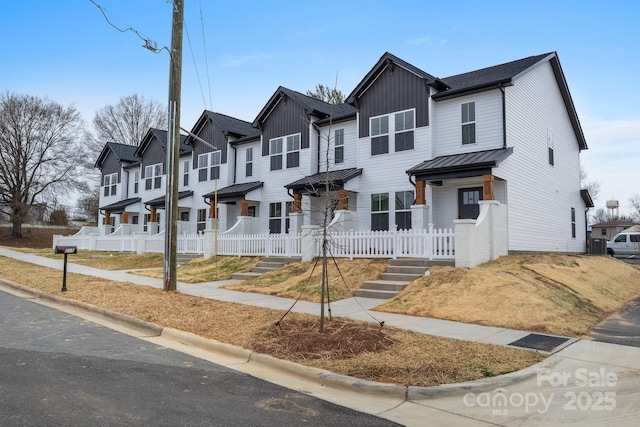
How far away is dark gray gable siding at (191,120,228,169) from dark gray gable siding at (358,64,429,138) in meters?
10.3

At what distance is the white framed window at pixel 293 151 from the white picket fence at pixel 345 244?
15.7 feet

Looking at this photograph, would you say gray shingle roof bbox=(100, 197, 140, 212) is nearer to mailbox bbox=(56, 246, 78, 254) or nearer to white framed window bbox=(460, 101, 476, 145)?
mailbox bbox=(56, 246, 78, 254)

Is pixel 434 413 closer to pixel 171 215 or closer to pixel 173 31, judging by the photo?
pixel 171 215

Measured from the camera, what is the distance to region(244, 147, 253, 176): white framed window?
25141 millimetres

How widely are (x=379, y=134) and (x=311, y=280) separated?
312 inches

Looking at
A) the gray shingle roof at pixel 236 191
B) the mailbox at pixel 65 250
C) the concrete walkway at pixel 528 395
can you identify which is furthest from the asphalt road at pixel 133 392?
the gray shingle roof at pixel 236 191

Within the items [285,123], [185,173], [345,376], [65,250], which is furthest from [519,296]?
[185,173]

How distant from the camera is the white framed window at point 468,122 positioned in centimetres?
1653

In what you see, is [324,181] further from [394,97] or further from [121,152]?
[121,152]

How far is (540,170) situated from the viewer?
739 inches

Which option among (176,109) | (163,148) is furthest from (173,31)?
(163,148)

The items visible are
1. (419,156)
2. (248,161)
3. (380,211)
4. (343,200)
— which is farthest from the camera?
(248,161)

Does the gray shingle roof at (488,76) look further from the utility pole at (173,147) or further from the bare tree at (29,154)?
the bare tree at (29,154)

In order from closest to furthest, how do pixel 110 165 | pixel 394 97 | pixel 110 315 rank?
pixel 110 315, pixel 394 97, pixel 110 165
